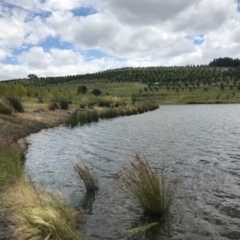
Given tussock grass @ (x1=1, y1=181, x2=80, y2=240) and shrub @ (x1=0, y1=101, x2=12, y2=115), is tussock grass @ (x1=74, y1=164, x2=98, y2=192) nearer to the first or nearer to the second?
tussock grass @ (x1=1, y1=181, x2=80, y2=240)

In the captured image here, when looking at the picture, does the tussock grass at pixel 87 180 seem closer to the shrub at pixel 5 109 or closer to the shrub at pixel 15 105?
the shrub at pixel 5 109

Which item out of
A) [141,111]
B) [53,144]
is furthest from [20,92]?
[53,144]

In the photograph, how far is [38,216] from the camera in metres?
7.07

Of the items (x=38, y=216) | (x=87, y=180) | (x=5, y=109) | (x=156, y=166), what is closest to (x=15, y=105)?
(x=5, y=109)

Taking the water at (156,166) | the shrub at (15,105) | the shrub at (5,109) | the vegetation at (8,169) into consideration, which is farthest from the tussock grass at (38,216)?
the shrub at (15,105)

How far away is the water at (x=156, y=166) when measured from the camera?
8.28 m

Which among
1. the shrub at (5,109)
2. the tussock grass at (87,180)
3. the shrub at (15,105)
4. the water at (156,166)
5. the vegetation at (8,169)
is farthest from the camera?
the shrub at (15,105)

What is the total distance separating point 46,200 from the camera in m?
8.19

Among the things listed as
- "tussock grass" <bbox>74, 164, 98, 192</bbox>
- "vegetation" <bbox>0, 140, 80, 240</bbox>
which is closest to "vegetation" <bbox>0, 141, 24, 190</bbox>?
"vegetation" <bbox>0, 140, 80, 240</bbox>

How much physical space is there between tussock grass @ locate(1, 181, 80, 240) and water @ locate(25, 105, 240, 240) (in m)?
0.70

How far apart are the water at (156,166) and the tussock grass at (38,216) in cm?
70

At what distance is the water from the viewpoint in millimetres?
8281

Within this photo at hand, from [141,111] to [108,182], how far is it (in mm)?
43718

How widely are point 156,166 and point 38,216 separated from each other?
8306 millimetres
